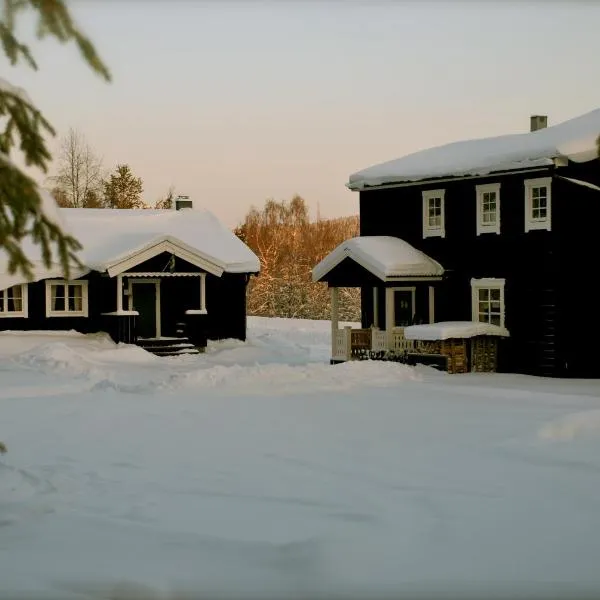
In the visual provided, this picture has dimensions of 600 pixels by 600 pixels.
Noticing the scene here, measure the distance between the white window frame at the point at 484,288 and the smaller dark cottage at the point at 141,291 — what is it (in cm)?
944

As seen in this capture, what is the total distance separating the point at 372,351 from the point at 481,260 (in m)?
4.08

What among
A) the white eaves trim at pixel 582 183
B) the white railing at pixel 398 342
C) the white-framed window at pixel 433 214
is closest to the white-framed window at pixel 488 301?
the white railing at pixel 398 342

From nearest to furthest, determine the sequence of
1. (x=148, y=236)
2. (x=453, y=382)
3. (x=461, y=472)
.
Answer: (x=461, y=472)
(x=453, y=382)
(x=148, y=236)

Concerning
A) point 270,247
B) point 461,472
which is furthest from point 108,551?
point 270,247

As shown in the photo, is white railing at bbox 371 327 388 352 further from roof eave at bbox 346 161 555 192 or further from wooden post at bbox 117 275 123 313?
wooden post at bbox 117 275 123 313

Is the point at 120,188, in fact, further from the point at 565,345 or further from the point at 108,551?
the point at 108,551

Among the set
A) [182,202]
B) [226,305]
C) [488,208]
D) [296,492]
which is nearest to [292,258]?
[182,202]

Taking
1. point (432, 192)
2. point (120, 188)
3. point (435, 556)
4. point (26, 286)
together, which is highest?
point (120, 188)

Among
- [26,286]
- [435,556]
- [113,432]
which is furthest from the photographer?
[26,286]

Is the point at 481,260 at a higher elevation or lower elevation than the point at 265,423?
higher

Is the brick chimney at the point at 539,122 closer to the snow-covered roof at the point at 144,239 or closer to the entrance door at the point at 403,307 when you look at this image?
the entrance door at the point at 403,307

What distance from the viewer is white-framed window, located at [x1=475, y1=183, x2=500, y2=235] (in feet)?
86.0

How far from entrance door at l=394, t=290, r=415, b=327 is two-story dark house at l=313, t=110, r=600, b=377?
4 centimetres

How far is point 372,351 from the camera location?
2767 cm
